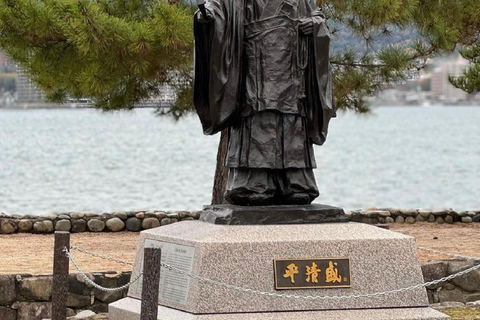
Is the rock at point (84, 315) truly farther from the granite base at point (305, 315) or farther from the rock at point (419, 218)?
the rock at point (419, 218)

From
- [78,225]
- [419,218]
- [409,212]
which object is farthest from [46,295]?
[419,218]

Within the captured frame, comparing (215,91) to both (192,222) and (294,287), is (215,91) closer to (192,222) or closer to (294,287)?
(192,222)

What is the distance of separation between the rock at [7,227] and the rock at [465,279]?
649cm

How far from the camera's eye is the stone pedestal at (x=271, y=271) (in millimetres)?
7582

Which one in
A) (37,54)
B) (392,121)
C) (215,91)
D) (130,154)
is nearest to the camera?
(215,91)

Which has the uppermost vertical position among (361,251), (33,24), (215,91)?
(33,24)

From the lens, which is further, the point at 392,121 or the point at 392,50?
the point at 392,121

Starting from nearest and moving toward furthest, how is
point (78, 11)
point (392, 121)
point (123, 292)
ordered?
point (123, 292) → point (78, 11) → point (392, 121)

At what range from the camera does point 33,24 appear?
478 inches

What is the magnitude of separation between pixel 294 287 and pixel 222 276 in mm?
509

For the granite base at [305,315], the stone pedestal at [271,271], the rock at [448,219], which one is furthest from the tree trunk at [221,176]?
the granite base at [305,315]

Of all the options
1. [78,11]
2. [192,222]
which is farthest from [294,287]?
[78,11]

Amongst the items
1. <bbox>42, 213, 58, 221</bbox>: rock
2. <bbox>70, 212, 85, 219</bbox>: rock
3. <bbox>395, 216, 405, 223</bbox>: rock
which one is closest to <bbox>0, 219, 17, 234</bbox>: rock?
<bbox>42, 213, 58, 221</bbox>: rock

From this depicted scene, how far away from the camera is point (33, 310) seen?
10555 mm
